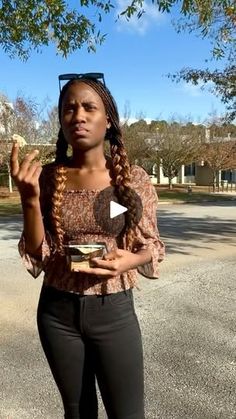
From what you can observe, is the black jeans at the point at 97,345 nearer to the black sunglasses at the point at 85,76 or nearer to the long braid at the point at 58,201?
the long braid at the point at 58,201

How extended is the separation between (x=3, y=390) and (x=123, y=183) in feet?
7.13

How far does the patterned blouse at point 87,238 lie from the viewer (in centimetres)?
179

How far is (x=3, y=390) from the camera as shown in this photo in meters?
3.36

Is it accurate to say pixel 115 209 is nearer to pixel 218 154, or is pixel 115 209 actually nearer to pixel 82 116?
pixel 82 116

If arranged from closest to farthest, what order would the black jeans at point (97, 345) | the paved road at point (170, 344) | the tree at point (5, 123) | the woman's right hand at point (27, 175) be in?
1. the woman's right hand at point (27, 175)
2. the black jeans at point (97, 345)
3. the paved road at point (170, 344)
4. the tree at point (5, 123)

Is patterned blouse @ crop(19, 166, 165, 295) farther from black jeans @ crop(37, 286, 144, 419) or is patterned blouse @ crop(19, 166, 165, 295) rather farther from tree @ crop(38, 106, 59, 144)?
tree @ crop(38, 106, 59, 144)

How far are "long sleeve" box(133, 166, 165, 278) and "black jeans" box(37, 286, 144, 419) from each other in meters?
0.14

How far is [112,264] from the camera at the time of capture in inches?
65.2

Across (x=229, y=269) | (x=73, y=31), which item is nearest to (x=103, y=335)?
(x=73, y=31)

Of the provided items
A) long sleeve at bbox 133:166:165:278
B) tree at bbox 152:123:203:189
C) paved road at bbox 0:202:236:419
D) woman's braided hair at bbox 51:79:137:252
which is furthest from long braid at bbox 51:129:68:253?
tree at bbox 152:123:203:189

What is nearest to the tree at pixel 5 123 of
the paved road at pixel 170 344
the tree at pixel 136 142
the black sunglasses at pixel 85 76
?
the tree at pixel 136 142

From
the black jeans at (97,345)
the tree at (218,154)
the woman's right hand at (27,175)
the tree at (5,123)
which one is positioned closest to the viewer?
the woman's right hand at (27,175)

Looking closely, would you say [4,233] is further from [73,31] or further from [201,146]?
[201,146]

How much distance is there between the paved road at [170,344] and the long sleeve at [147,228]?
1541 millimetres
